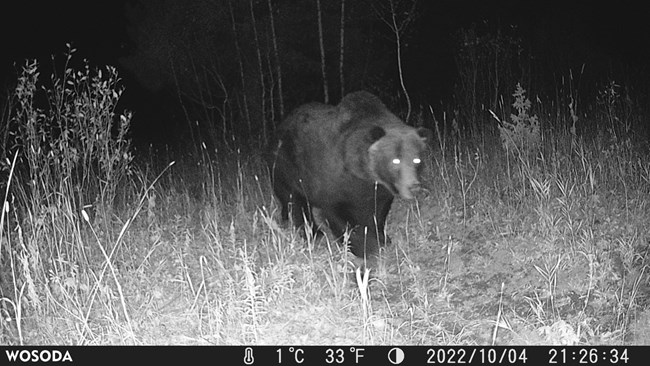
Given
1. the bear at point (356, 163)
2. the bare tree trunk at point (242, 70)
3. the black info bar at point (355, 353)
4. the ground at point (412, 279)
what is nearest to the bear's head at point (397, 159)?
the bear at point (356, 163)

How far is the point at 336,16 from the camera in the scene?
14.0 meters

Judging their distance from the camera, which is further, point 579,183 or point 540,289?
point 579,183

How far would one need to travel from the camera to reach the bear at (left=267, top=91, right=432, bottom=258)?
5359 mm

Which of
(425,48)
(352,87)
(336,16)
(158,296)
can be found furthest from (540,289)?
(425,48)

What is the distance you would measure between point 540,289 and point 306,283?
145 cm

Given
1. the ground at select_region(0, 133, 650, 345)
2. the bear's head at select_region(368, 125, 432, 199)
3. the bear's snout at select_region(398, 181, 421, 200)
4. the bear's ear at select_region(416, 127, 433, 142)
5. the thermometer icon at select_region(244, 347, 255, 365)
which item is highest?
the bear's ear at select_region(416, 127, 433, 142)

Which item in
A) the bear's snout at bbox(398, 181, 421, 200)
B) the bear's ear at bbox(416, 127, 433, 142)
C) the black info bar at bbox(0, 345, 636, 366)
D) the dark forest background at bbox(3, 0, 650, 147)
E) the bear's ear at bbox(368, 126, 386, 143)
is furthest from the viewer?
the dark forest background at bbox(3, 0, 650, 147)

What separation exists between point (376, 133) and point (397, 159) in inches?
9.6

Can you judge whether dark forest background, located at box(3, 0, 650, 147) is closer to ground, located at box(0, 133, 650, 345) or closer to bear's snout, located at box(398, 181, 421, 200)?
ground, located at box(0, 133, 650, 345)

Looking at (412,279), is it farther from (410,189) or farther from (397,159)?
(397,159)

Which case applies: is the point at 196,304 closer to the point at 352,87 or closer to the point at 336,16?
the point at 336,16

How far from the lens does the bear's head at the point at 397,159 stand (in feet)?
17.4

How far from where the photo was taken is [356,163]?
18.1 feet

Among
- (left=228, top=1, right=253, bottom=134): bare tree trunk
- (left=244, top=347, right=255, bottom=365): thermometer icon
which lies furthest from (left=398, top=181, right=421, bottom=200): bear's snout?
(left=228, top=1, right=253, bottom=134): bare tree trunk
